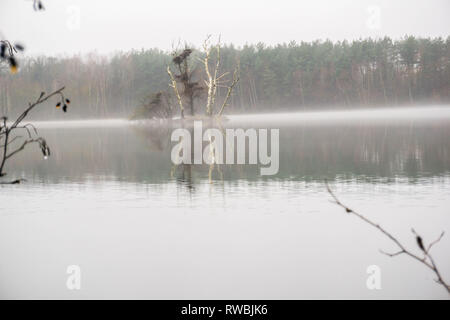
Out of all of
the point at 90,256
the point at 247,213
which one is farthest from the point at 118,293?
the point at 247,213

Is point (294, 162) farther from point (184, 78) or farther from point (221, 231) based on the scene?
point (184, 78)

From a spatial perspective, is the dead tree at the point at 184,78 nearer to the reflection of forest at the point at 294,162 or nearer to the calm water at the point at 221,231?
the reflection of forest at the point at 294,162

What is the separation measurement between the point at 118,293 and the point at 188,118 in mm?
44390

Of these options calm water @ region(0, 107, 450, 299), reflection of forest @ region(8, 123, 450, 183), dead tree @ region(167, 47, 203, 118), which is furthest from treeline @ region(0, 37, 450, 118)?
calm water @ region(0, 107, 450, 299)

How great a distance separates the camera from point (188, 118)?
50.0m

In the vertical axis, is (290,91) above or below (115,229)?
above

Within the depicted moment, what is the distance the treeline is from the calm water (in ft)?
212

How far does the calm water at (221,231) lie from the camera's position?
20.3ft

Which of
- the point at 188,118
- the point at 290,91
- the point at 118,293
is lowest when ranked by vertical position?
the point at 118,293

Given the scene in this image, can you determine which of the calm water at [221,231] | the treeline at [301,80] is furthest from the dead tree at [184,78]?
the treeline at [301,80]

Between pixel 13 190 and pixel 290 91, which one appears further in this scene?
pixel 290 91
